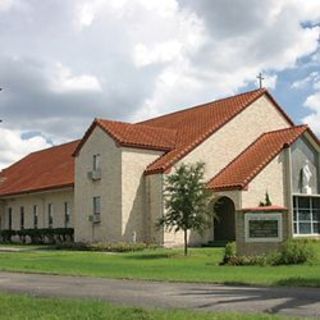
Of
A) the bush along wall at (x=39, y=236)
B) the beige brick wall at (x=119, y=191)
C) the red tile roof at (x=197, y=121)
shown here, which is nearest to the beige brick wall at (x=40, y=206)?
the bush along wall at (x=39, y=236)

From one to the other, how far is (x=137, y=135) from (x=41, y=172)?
15.8m

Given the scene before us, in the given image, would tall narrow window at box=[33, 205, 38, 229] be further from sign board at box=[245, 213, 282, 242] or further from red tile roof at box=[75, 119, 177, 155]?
sign board at box=[245, 213, 282, 242]

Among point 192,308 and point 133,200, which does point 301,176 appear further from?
point 192,308

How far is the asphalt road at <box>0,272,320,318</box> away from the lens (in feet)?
41.1

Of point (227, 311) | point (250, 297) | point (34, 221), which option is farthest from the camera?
point (34, 221)

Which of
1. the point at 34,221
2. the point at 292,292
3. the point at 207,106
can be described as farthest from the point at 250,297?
the point at 34,221

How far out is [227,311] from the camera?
1176cm

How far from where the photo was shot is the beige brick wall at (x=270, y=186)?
36.2 metres

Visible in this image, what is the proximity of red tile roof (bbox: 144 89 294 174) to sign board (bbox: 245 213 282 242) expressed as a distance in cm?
1132

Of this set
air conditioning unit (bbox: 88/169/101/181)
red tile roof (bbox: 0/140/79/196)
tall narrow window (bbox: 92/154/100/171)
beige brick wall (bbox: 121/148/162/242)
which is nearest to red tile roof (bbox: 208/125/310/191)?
beige brick wall (bbox: 121/148/162/242)

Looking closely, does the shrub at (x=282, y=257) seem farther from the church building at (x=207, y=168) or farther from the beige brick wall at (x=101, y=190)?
the beige brick wall at (x=101, y=190)

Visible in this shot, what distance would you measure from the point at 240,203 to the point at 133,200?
6.09 m

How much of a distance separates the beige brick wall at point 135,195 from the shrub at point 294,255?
14.4 metres

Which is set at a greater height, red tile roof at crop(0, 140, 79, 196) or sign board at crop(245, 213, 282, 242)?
red tile roof at crop(0, 140, 79, 196)
